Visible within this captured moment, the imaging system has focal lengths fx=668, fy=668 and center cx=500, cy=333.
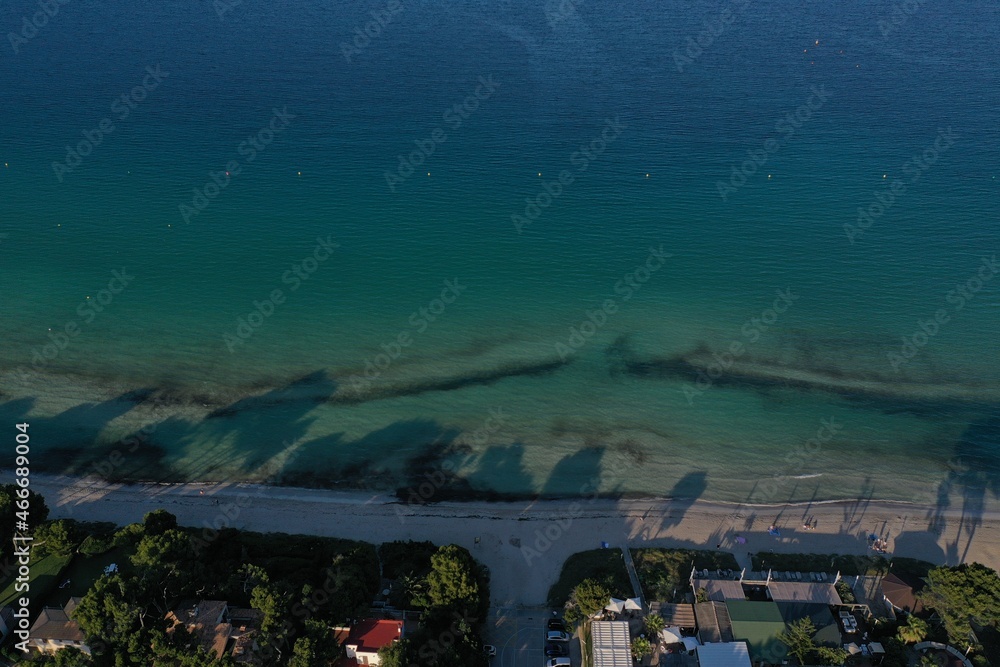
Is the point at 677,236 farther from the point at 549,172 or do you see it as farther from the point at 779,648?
the point at 779,648

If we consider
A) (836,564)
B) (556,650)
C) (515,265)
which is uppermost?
(515,265)

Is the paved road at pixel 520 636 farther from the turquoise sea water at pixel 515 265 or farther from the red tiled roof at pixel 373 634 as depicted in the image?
the turquoise sea water at pixel 515 265

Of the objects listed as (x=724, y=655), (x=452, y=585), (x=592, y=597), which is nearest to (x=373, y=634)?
(x=452, y=585)

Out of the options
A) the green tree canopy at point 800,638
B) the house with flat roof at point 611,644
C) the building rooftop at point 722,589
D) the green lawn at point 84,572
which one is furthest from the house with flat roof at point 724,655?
the green lawn at point 84,572

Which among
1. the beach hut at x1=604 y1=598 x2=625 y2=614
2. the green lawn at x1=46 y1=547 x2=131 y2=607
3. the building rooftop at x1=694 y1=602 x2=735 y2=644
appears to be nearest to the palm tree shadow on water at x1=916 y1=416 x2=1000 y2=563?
the building rooftop at x1=694 y1=602 x2=735 y2=644

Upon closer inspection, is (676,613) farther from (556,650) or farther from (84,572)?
(84,572)

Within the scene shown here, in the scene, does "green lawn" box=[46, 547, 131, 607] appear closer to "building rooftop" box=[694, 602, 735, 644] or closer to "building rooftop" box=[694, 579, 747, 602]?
"building rooftop" box=[694, 602, 735, 644]

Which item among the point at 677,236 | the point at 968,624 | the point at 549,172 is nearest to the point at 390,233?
the point at 549,172
